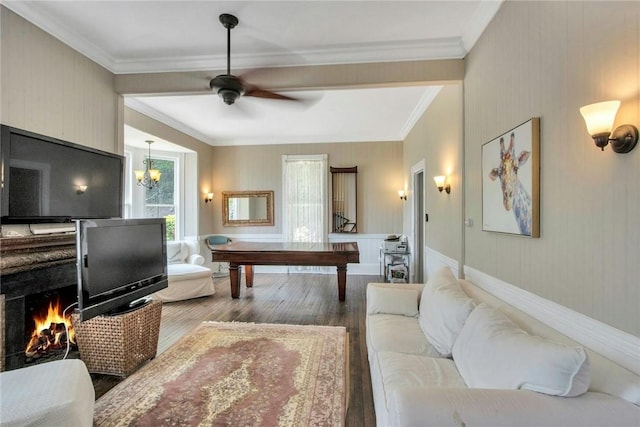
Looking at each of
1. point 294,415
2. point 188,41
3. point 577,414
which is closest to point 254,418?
point 294,415

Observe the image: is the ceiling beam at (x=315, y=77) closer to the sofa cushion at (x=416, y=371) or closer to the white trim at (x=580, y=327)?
the white trim at (x=580, y=327)

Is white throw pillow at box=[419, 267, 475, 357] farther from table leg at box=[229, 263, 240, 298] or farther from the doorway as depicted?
table leg at box=[229, 263, 240, 298]

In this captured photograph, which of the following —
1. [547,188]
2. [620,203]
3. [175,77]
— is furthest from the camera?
[175,77]

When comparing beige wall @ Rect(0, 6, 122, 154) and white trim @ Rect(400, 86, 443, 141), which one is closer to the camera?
beige wall @ Rect(0, 6, 122, 154)

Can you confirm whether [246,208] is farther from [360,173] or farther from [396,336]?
[396,336]

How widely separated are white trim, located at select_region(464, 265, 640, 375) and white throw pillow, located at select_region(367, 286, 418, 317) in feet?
2.23

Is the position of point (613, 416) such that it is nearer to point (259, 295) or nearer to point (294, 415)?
point (294, 415)

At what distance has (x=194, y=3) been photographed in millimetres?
2346

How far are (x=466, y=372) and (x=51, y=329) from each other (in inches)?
129

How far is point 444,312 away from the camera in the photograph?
1.96 meters

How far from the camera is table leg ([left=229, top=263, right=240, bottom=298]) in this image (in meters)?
Result: 4.48

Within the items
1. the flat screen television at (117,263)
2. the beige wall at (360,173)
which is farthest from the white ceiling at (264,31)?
the beige wall at (360,173)

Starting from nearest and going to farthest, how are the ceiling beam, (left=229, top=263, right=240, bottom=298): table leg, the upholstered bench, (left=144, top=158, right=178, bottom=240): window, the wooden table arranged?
the upholstered bench
the ceiling beam
the wooden table
(left=229, top=263, right=240, bottom=298): table leg
(left=144, top=158, right=178, bottom=240): window

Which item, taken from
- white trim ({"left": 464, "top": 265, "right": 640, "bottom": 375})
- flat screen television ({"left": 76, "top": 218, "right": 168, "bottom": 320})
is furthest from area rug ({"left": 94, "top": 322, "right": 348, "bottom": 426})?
white trim ({"left": 464, "top": 265, "right": 640, "bottom": 375})
